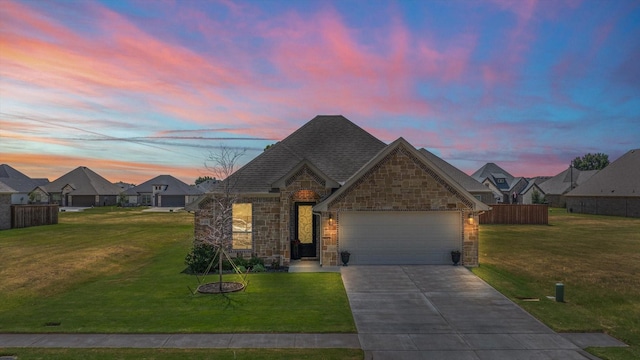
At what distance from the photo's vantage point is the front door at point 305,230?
69.2ft

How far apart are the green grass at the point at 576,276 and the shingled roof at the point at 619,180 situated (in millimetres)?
25988

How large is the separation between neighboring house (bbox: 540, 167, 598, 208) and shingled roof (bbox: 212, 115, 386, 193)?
2645 inches

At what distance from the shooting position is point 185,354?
30.4 feet

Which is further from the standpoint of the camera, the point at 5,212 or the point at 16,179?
the point at 16,179

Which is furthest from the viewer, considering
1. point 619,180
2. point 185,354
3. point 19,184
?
point 19,184

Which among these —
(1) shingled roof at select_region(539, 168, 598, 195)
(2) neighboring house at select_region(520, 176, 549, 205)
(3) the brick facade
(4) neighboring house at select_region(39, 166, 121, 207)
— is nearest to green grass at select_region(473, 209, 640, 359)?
(3) the brick facade

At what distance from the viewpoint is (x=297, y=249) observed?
20812 millimetres

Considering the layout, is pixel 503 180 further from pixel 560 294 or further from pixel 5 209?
pixel 5 209

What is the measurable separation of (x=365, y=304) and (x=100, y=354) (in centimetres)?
793

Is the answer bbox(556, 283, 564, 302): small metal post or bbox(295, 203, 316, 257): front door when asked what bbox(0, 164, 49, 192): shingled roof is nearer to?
bbox(295, 203, 316, 257): front door

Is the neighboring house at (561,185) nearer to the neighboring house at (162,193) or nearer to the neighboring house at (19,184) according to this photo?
the neighboring house at (162,193)

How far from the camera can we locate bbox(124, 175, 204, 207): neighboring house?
270ft

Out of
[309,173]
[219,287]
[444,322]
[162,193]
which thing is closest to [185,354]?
[219,287]

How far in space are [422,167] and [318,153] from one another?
7.23 m
